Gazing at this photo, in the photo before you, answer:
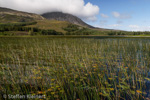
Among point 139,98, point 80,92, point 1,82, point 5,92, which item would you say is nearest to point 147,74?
point 139,98

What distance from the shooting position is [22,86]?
695 centimetres

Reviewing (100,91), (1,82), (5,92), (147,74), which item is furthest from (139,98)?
(1,82)

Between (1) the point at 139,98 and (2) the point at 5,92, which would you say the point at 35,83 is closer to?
(2) the point at 5,92

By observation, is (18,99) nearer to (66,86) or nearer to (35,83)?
(35,83)

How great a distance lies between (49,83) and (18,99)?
87.6 inches

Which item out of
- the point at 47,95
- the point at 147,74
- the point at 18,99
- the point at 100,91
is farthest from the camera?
the point at 147,74

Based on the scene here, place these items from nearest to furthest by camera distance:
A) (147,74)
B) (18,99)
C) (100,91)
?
(18,99)
(100,91)
(147,74)

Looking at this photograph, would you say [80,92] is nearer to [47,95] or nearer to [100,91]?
[100,91]

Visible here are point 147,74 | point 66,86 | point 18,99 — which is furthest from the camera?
point 147,74

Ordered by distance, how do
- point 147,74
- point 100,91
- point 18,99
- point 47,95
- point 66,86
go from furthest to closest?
point 147,74
point 66,86
point 100,91
point 47,95
point 18,99

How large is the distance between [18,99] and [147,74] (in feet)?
34.0

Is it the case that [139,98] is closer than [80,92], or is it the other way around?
[139,98]

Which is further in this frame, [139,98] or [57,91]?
[57,91]

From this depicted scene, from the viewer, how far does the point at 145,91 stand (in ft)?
21.7
